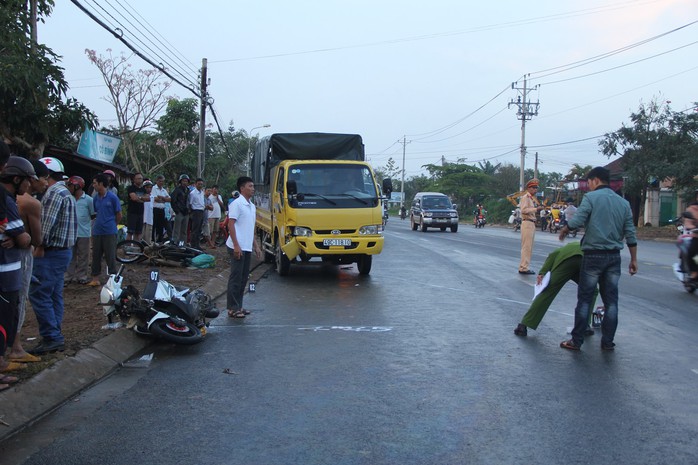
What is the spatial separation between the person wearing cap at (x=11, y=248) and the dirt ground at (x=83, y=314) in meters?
0.47

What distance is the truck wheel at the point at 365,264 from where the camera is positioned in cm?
1326

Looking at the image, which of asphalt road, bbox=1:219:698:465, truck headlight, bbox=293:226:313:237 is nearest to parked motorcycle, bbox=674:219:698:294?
asphalt road, bbox=1:219:698:465

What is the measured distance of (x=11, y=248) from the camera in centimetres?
509

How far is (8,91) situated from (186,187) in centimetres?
585

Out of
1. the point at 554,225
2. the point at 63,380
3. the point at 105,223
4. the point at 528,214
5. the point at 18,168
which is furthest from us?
the point at 554,225

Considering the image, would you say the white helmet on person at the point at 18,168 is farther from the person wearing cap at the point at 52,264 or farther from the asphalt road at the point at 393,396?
the asphalt road at the point at 393,396

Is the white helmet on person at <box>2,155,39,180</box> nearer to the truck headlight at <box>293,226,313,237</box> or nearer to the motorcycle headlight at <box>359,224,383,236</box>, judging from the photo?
the truck headlight at <box>293,226,313,237</box>

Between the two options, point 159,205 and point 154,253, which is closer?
point 154,253

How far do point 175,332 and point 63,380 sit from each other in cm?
157

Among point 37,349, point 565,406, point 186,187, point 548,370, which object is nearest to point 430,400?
point 565,406

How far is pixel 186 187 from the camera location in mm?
16016

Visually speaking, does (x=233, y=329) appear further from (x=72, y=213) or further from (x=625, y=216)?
(x=625, y=216)

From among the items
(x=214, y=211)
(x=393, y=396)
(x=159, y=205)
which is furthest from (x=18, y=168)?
(x=214, y=211)

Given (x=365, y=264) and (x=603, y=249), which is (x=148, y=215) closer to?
(x=365, y=264)
